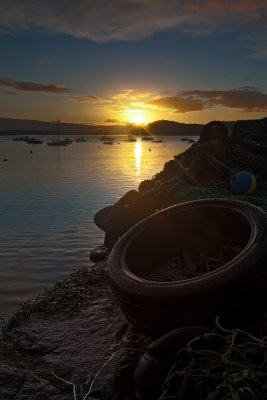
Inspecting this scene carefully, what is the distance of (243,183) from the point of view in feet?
32.0

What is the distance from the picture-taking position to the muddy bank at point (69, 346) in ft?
13.8

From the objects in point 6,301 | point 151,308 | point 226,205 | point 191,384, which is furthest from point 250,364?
point 6,301

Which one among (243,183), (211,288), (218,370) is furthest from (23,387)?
(243,183)

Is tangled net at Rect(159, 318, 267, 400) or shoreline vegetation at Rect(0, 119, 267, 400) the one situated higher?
tangled net at Rect(159, 318, 267, 400)

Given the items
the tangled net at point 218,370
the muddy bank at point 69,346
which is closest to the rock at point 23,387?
the muddy bank at point 69,346

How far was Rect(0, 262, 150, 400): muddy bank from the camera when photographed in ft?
13.8

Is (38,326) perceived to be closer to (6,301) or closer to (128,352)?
(128,352)

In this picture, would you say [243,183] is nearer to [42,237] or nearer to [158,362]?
[158,362]

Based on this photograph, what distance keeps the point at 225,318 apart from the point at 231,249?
1.88 meters

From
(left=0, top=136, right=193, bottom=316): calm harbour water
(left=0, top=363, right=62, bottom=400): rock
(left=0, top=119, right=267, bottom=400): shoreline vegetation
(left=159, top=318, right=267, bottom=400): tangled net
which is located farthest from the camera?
(left=0, top=136, right=193, bottom=316): calm harbour water

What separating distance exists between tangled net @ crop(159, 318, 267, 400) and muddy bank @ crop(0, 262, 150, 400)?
0.83m

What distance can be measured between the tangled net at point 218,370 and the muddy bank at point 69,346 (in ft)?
2.72

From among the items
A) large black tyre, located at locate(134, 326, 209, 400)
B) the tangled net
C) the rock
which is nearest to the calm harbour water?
the rock

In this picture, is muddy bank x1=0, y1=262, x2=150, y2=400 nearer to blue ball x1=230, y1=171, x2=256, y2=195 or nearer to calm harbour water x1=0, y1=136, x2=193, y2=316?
calm harbour water x1=0, y1=136, x2=193, y2=316
